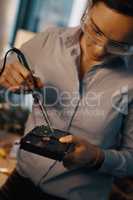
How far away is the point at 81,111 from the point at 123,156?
0.17 meters

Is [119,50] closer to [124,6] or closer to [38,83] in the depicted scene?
[124,6]

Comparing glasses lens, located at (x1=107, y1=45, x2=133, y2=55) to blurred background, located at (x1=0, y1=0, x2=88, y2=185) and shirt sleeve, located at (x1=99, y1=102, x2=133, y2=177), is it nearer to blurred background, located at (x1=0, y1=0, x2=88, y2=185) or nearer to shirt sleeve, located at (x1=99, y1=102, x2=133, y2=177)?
shirt sleeve, located at (x1=99, y1=102, x2=133, y2=177)

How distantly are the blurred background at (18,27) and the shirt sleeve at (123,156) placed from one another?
0.57m

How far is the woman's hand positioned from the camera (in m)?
0.97

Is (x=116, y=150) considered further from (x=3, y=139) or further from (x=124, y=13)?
(x=3, y=139)

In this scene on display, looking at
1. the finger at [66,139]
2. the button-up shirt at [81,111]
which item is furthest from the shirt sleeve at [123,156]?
the finger at [66,139]

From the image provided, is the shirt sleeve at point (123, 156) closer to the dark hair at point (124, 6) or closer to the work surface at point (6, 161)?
the dark hair at point (124, 6)

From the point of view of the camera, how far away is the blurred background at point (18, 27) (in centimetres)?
182

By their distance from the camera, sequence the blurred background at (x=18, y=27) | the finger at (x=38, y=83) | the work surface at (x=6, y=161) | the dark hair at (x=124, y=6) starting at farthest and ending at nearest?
1. the blurred background at (x=18, y=27)
2. the work surface at (x=6, y=161)
3. the finger at (x=38, y=83)
4. the dark hair at (x=124, y=6)

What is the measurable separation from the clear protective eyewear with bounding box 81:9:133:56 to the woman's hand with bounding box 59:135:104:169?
0.25m

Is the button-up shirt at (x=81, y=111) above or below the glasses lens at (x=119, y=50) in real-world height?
below

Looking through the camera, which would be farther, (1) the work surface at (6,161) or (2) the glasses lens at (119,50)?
(1) the work surface at (6,161)

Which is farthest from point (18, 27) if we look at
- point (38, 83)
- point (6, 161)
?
point (38, 83)

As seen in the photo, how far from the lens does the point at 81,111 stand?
3.53ft
